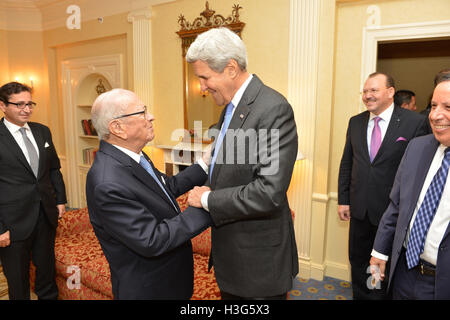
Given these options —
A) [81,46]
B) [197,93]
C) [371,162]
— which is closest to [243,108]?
[371,162]

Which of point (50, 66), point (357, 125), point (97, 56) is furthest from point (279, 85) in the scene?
point (50, 66)

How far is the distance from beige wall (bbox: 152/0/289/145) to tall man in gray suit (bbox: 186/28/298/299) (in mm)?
2514

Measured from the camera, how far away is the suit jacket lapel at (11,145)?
2660 mm

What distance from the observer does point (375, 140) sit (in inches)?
113

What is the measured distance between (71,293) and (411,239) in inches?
115

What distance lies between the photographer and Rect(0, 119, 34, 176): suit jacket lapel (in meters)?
2.66

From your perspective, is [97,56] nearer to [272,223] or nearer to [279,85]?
[279,85]

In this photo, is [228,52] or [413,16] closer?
[228,52]

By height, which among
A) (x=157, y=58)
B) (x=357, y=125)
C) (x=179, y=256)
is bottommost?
(x=179, y=256)

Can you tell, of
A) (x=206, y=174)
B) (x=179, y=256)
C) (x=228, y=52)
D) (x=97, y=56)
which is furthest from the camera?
(x=97, y=56)

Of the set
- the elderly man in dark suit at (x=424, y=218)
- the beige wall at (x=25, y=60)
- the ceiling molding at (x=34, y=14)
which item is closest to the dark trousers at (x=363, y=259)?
the elderly man in dark suit at (x=424, y=218)

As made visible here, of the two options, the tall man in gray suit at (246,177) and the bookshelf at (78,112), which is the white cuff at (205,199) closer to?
the tall man in gray suit at (246,177)

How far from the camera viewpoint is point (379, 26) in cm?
332

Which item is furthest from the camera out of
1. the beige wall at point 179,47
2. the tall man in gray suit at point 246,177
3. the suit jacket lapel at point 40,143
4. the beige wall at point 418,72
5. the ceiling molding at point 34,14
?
the ceiling molding at point 34,14
